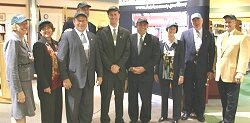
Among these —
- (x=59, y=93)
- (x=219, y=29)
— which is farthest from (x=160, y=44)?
(x=219, y=29)

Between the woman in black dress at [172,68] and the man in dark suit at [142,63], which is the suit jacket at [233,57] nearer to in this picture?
the woman in black dress at [172,68]

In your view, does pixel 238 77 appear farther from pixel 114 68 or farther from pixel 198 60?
pixel 114 68

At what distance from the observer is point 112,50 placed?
4191 millimetres

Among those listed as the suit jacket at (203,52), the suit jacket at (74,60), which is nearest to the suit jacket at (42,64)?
the suit jacket at (74,60)

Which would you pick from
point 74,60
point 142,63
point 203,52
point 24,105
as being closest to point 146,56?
point 142,63

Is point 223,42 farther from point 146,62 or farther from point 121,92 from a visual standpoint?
point 121,92

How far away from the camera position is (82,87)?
3.75 metres

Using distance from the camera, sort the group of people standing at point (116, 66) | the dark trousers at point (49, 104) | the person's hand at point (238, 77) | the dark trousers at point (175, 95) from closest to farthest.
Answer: the group of people standing at point (116, 66) → the dark trousers at point (49, 104) → the person's hand at point (238, 77) → the dark trousers at point (175, 95)

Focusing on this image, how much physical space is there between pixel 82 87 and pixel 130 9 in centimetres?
294

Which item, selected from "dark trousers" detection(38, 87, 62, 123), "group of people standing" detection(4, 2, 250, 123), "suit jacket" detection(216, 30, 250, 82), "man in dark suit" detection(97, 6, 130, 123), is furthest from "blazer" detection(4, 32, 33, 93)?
"suit jacket" detection(216, 30, 250, 82)

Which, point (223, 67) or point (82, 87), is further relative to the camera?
point (223, 67)

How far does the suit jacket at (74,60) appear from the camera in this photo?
365 cm

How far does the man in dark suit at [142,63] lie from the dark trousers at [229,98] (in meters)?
0.99

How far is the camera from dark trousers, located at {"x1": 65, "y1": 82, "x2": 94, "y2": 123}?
3.79 m
